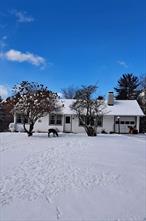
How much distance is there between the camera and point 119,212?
6.64 meters

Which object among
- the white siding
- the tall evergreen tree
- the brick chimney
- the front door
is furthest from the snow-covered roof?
the tall evergreen tree

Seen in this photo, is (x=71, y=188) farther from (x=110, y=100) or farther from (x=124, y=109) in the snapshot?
(x=110, y=100)

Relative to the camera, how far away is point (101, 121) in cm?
3438

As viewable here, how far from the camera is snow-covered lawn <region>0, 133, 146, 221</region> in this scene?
20.6 ft

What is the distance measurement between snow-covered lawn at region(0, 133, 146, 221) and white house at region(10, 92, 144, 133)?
71.9 feet

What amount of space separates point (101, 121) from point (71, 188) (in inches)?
1050

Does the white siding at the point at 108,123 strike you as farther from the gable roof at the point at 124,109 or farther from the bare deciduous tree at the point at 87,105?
the bare deciduous tree at the point at 87,105

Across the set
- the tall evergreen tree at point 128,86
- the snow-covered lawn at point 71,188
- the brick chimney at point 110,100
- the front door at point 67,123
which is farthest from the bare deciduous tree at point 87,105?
the tall evergreen tree at point 128,86

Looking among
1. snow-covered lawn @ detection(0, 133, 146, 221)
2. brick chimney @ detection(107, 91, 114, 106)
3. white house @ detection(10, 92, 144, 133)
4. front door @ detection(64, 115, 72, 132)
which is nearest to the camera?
snow-covered lawn @ detection(0, 133, 146, 221)

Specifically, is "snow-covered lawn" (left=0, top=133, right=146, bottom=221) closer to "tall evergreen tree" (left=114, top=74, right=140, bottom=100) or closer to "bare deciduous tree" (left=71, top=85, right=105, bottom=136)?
"bare deciduous tree" (left=71, top=85, right=105, bottom=136)

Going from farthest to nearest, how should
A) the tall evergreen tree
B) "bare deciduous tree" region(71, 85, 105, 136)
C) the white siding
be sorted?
the tall evergreen tree → the white siding → "bare deciduous tree" region(71, 85, 105, 136)

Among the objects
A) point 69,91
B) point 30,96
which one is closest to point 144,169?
point 30,96

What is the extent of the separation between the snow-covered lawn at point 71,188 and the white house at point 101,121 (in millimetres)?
21925

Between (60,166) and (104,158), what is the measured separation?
2627 millimetres
